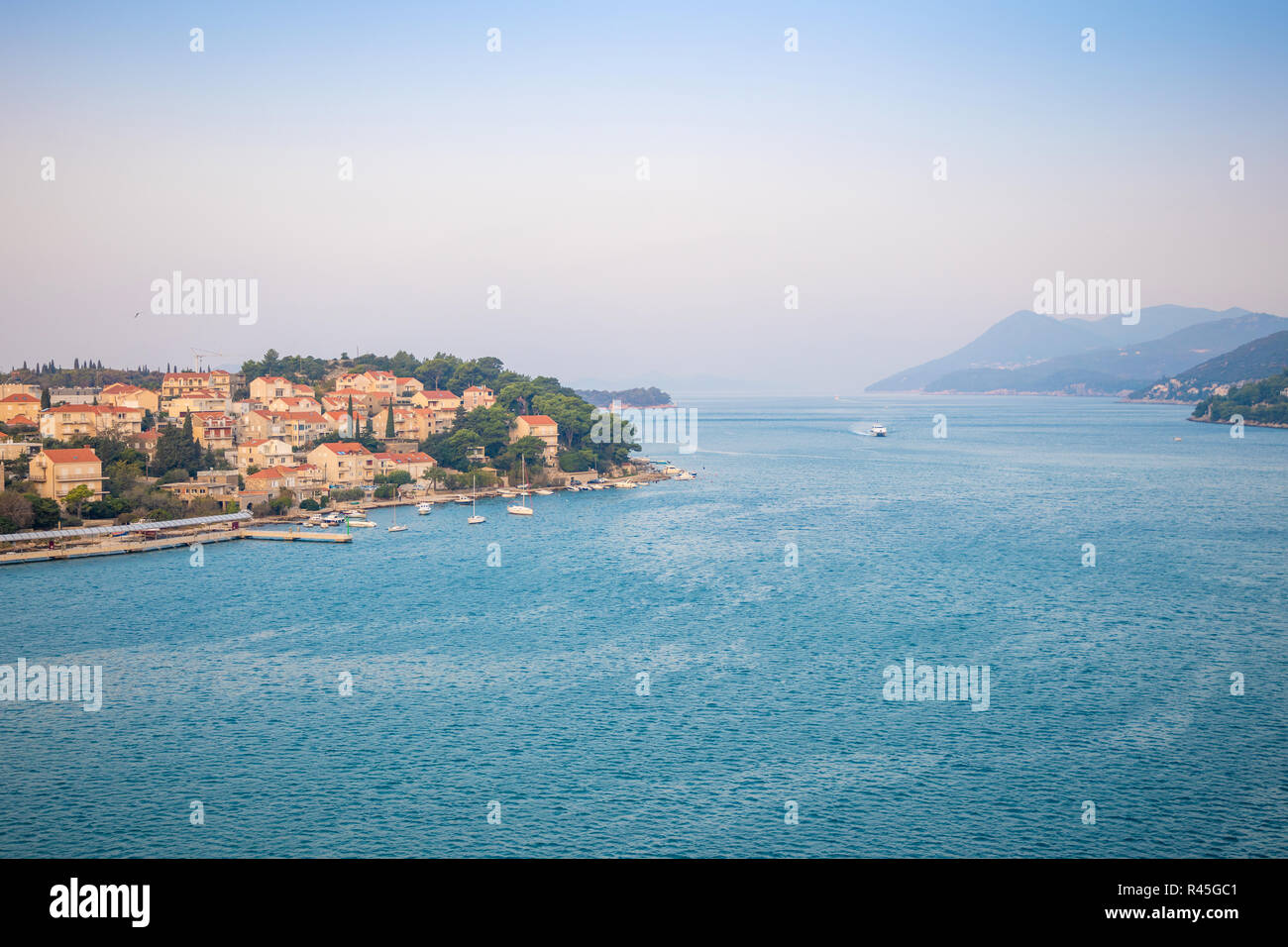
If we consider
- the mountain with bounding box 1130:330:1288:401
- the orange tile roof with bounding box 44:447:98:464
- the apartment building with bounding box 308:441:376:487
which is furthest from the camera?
the mountain with bounding box 1130:330:1288:401

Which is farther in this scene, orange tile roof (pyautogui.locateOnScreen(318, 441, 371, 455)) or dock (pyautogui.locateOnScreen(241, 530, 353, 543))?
orange tile roof (pyautogui.locateOnScreen(318, 441, 371, 455))

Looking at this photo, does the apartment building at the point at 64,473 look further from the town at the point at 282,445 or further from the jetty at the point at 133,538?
the jetty at the point at 133,538

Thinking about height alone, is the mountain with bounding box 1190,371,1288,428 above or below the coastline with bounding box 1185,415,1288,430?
above

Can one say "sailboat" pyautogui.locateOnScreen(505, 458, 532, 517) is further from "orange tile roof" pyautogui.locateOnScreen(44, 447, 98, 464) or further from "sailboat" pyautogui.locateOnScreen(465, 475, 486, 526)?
"orange tile roof" pyautogui.locateOnScreen(44, 447, 98, 464)

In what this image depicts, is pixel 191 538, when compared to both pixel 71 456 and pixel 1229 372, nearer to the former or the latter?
pixel 71 456

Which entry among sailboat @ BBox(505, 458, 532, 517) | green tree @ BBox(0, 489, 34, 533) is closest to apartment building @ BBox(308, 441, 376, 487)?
sailboat @ BBox(505, 458, 532, 517)

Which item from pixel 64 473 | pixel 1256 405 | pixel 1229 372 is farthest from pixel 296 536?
pixel 1229 372
